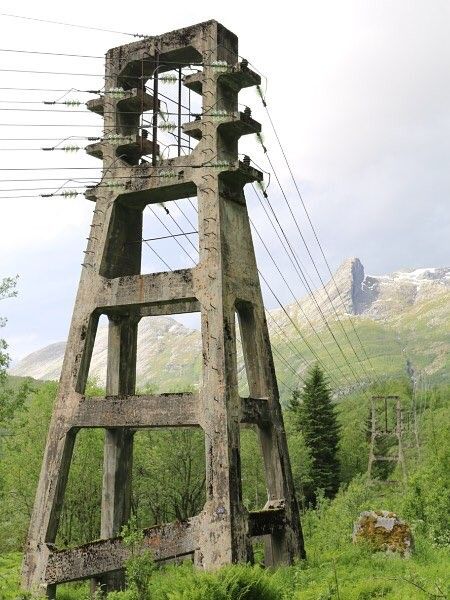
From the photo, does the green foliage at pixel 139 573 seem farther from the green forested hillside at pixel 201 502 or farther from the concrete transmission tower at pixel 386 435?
the concrete transmission tower at pixel 386 435

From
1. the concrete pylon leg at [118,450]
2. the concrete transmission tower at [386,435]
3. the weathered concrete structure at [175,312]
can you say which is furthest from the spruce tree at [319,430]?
the weathered concrete structure at [175,312]

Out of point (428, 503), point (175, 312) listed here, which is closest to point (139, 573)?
point (175, 312)

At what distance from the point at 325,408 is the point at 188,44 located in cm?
3484

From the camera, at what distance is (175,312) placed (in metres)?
16.6

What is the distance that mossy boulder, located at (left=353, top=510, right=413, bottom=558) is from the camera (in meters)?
16.7

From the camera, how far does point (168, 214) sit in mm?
17266

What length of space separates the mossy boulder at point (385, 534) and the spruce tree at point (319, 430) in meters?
29.2

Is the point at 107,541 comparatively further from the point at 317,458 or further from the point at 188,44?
the point at 317,458

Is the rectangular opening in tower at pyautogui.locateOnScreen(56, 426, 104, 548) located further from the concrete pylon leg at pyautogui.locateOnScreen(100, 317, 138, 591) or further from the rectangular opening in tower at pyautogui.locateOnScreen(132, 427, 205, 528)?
the concrete pylon leg at pyautogui.locateOnScreen(100, 317, 138, 591)

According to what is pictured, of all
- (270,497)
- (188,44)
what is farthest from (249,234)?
(270,497)

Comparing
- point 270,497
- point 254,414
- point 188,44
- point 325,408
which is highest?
point 188,44

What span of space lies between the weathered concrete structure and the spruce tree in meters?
31.2

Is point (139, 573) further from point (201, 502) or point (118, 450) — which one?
point (201, 502)

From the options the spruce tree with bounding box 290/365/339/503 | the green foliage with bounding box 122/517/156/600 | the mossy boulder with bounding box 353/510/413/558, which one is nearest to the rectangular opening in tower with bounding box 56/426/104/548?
the mossy boulder with bounding box 353/510/413/558
